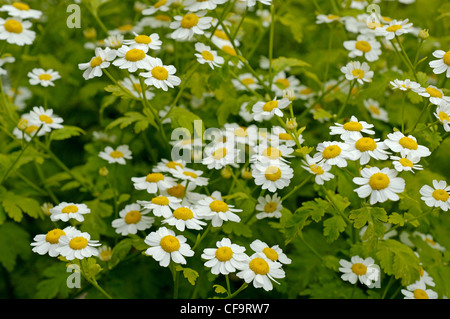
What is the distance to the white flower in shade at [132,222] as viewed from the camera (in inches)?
87.1

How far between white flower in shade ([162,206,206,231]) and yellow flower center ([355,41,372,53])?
4.32 feet

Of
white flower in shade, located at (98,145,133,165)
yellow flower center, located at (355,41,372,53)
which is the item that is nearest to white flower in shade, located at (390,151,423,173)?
yellow flower center, located at (355,41,372,53)

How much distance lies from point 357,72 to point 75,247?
4.95 ft

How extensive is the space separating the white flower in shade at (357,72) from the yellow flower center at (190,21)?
2.40 feet

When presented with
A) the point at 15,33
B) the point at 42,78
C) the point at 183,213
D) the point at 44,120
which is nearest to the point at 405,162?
the point at 183,213

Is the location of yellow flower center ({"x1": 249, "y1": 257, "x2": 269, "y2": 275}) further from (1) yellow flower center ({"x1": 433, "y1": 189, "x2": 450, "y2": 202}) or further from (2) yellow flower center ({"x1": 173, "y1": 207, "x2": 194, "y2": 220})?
(1) yellow flower center ({"x1": 433, "y1": 189, "x2": 450, "y2": 202})

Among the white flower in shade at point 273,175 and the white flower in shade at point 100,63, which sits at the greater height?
the white flower in shade at point 100,63

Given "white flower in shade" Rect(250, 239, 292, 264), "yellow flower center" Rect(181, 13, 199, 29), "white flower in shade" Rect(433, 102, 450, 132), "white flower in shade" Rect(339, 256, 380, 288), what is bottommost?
"white flower in shade" Rect(339, 256, 380, 288)

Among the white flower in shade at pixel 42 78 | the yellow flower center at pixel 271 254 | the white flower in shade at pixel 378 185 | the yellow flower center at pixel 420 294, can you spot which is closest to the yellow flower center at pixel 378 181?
the white flower in shade at pixel 378 185

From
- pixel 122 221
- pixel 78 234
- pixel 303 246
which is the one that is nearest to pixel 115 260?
pixel 122 221

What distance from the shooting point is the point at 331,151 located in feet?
6.26

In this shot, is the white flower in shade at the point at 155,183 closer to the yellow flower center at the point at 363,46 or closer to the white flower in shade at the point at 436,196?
the white flower in shade at the point at 436,196

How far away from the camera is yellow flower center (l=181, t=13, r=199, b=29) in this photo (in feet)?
7.58
